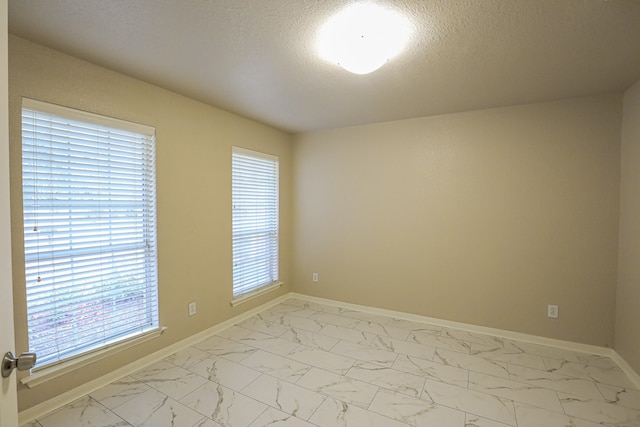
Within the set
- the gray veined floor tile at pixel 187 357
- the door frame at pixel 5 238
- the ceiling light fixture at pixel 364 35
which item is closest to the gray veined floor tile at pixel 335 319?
the gray veined floor tile at pixel 187 357

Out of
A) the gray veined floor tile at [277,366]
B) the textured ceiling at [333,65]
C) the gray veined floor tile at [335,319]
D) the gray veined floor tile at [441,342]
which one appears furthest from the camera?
the gray veined floor tile at [335,319]

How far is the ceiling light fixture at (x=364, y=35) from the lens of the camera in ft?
5.03

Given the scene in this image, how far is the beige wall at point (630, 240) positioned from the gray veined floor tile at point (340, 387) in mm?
2145

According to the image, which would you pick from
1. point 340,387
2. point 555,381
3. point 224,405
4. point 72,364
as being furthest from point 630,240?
point 72,364

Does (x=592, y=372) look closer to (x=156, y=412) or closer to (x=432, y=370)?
(x=432, y=370)

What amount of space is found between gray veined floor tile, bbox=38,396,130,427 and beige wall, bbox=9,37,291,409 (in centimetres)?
14

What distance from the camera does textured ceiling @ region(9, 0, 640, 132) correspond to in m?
1.49

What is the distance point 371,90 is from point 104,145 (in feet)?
7.33

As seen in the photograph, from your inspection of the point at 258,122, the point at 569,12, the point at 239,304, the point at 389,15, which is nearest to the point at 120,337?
the point at 239,304

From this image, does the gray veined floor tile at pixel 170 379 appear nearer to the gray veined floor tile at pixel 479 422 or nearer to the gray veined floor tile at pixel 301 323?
the gray veined floor tile at pixel 301 323

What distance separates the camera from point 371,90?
2564 millimetres

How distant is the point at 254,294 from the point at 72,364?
1.87m

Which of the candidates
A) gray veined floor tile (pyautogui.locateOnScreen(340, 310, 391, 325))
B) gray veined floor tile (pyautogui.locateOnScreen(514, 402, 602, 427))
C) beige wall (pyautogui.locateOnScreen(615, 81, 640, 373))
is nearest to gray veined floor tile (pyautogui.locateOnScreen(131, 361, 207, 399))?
gray veined floor tile (pyautogui.locateOnScreen(340, 310, 391, 325))

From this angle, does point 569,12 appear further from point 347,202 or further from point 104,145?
point 104,145
